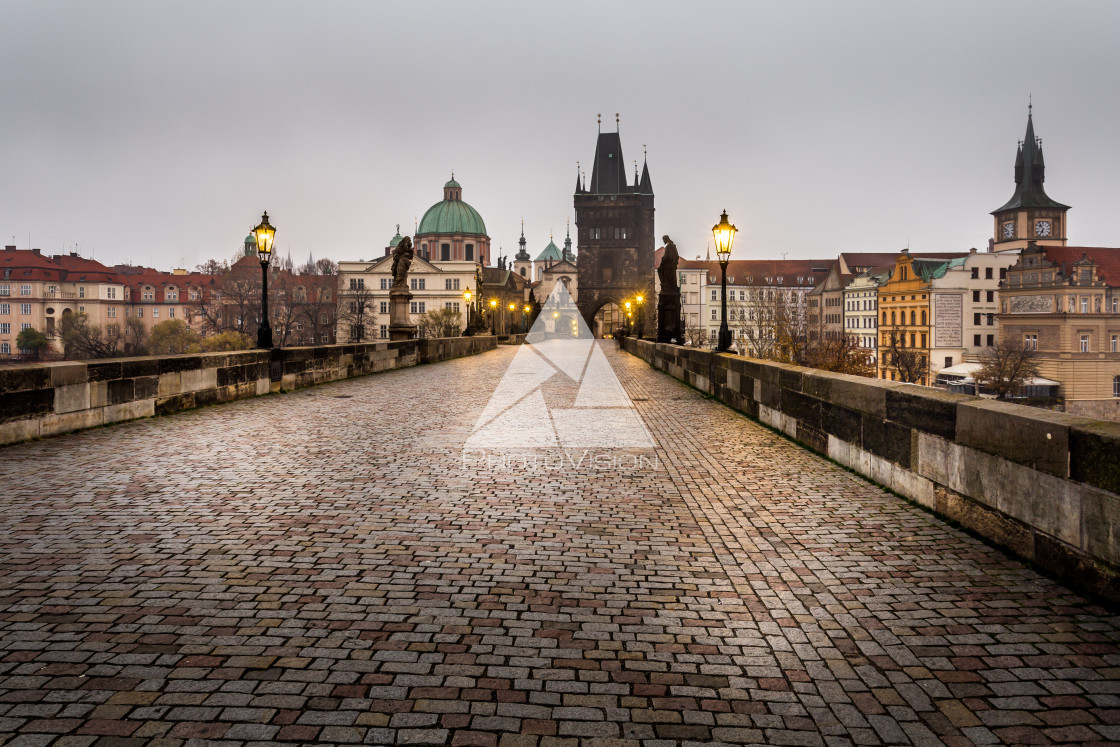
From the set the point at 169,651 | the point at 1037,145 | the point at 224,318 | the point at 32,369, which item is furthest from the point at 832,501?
the point at 1037,145

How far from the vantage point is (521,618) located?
3.50 m

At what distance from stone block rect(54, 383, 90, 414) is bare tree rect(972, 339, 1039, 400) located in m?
56.3

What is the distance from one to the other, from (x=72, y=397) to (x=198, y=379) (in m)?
2.95

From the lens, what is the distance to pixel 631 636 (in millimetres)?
3330

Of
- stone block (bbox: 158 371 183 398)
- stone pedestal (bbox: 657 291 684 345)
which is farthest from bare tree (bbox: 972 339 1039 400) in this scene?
stone block (bbox: 158 371 183 398)

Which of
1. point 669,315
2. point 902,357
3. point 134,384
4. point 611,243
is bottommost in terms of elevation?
point 902,357

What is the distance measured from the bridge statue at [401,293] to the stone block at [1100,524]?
22619mm

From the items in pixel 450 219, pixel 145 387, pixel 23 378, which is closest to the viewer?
pixel 23 378

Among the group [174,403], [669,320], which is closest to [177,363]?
[174,403]

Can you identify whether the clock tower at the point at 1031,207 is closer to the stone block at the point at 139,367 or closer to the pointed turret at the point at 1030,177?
the pointed turret at the point at 1030,177

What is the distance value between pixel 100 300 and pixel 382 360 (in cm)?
9638

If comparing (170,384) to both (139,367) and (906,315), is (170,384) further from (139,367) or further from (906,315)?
(906,315)

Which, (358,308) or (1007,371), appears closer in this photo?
(1007,371)

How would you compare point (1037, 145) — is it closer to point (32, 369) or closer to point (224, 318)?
point (224, 318)
